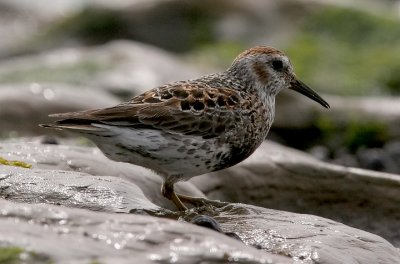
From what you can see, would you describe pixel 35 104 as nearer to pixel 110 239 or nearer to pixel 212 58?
pixel 212 58

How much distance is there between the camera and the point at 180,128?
7383 mm

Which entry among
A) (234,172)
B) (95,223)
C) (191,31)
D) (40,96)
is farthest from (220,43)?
(95,223)

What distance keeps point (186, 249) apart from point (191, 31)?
1452 cm

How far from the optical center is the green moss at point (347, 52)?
1581 centimetres

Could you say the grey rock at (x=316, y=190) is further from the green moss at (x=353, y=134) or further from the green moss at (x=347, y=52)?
the green moss at (x=347, y=52)

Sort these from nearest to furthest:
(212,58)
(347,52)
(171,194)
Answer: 1. (171,194)
2. (212,58)
3. (347,52)

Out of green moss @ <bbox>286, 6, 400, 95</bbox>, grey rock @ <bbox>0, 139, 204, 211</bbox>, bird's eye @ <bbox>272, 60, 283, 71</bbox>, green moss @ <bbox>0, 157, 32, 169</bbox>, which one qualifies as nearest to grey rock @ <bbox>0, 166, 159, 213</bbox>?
grey rock @ <bbox>0, 139, 204, 211</bbox>

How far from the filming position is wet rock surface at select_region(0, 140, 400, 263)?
506 centimetres

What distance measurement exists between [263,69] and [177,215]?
7.60 feet

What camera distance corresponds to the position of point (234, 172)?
8.60 meters

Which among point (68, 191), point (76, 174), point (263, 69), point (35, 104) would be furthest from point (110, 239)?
point (35, 104)

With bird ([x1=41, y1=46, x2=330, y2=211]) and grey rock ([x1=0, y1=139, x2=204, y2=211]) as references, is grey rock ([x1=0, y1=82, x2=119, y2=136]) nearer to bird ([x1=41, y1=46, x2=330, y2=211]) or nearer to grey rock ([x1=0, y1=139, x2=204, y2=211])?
grey rock ([x1=0, y1=139, x2=204, y2=211])

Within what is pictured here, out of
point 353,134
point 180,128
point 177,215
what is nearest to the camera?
point 177,215

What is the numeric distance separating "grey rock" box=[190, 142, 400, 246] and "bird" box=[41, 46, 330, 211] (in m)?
0.63
